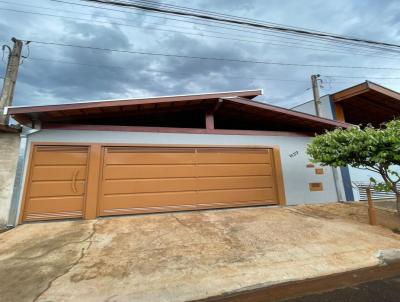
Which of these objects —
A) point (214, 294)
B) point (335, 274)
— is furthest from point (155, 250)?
point (335, 274)

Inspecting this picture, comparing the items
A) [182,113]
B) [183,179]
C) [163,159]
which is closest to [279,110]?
[182,113]

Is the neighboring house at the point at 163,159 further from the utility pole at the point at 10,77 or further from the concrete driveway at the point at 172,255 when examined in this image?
the utility pole at the point at 10,77

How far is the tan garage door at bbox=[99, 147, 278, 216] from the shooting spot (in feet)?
19.6

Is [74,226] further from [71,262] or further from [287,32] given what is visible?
[287,32]

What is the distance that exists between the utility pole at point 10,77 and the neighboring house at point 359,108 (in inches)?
455

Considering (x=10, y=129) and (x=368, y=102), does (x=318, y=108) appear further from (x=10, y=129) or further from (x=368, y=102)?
(x=10, y=129)

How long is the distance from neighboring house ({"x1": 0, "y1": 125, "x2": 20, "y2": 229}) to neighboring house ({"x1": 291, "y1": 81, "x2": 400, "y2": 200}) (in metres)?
10.4

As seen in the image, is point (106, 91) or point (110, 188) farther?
point (106, 91)

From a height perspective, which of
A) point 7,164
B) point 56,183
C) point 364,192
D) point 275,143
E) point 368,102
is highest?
point 368,102

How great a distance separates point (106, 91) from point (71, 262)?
14.3m

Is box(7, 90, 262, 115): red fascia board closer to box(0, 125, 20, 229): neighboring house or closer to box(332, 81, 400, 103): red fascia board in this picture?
box(0, 125, 20, 229): neighboring house

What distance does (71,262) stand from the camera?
11.0 ft

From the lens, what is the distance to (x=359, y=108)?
10.6m

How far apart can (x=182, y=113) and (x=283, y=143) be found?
3688 mm
